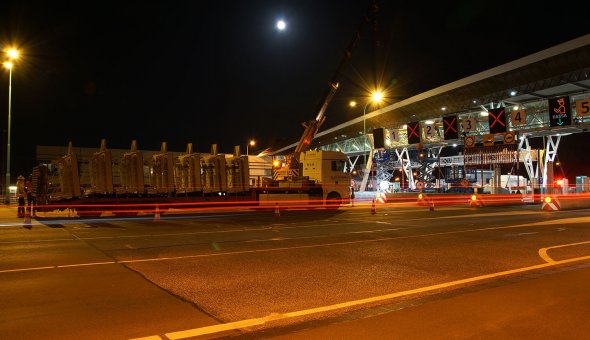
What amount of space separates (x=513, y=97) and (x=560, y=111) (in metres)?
9.24

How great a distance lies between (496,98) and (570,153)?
4160 centimetres

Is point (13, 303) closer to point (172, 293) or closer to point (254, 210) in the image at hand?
point (172, 293)

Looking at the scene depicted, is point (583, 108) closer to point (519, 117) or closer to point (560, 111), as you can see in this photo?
point (560, 111)

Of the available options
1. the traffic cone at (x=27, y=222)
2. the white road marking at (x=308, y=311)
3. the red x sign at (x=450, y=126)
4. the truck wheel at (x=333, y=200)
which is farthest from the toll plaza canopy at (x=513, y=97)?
the traffic cone at (x=27, y=222)

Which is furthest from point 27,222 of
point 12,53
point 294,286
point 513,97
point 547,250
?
point 513,97

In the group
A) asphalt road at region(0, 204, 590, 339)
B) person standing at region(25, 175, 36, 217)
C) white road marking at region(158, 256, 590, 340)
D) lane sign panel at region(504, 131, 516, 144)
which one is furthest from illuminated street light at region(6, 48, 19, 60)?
lane sign panel at region(504, 131, 516, 144)

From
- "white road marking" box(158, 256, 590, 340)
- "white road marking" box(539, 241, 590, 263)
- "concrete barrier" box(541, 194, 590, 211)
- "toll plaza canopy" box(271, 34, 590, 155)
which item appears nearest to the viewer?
"white road marking" box(158, 256, 590, 340)

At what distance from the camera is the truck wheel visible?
27.0m

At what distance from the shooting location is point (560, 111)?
33625 mm

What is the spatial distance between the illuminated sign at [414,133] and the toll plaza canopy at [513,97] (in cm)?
21

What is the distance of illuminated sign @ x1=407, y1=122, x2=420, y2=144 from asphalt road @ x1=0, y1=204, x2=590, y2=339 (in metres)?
30.7

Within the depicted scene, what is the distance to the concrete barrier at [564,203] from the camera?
2622cm

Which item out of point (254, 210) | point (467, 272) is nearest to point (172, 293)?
point (467, 272)

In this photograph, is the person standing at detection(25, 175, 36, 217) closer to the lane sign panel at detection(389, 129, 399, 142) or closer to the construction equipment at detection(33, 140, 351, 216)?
the construction equipment at detection(33, 140, 351, 216)
